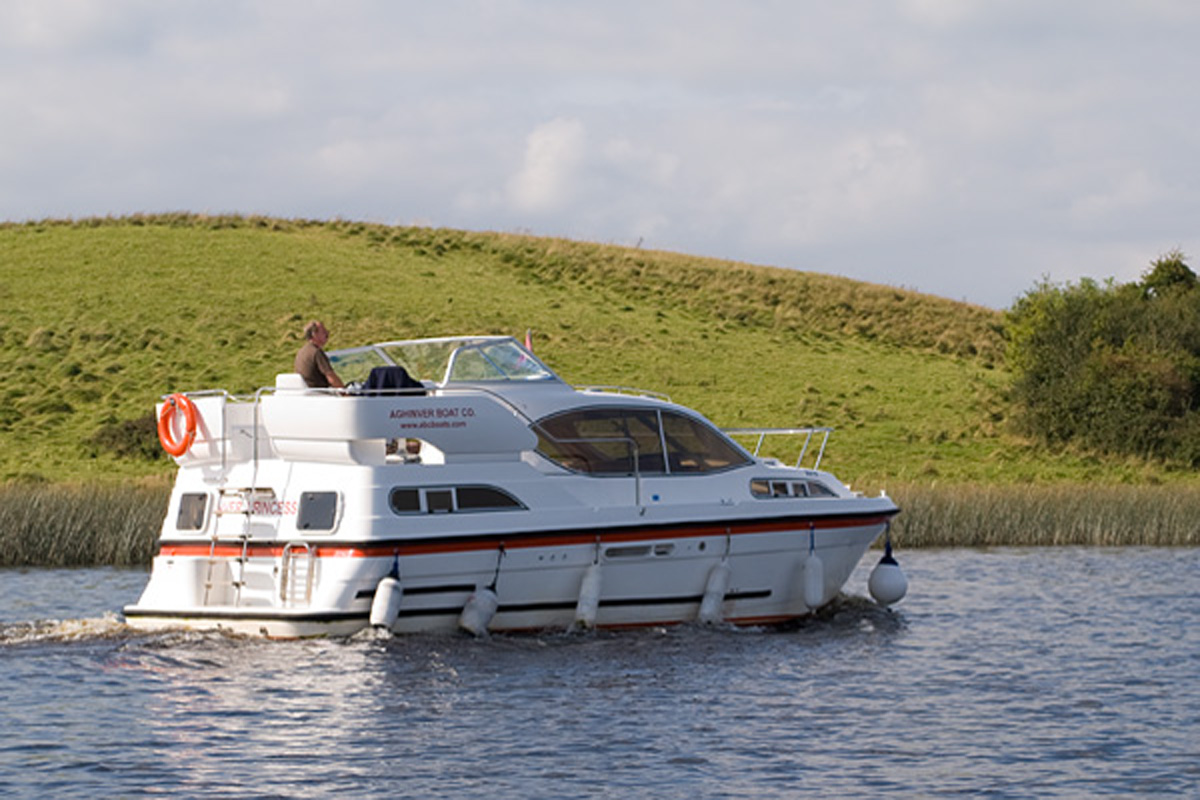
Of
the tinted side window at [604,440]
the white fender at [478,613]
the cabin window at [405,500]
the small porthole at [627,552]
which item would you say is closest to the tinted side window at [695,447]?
the tinted side window at [604,440]

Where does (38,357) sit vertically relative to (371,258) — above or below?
below

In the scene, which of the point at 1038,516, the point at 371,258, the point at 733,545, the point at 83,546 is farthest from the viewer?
the point at 371,258

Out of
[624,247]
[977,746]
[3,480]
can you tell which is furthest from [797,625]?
[624,247]

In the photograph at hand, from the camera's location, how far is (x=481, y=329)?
61.3 meters

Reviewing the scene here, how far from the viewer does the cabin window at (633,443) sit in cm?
2093

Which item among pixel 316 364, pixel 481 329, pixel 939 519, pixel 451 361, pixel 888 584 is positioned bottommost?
pixel 888 584

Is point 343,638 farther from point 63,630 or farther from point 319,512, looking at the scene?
point 63,630

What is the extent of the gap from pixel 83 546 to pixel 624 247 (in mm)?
55382

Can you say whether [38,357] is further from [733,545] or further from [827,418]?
[733,545]

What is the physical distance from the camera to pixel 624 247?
82.2 metres

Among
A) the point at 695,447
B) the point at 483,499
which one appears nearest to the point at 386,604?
the point at 483,499

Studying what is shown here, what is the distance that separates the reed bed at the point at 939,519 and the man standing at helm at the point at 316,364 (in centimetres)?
969

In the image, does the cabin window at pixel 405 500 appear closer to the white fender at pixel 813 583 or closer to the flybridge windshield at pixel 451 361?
the flybridge windshield at pixel 451 361

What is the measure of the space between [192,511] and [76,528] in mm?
9027
